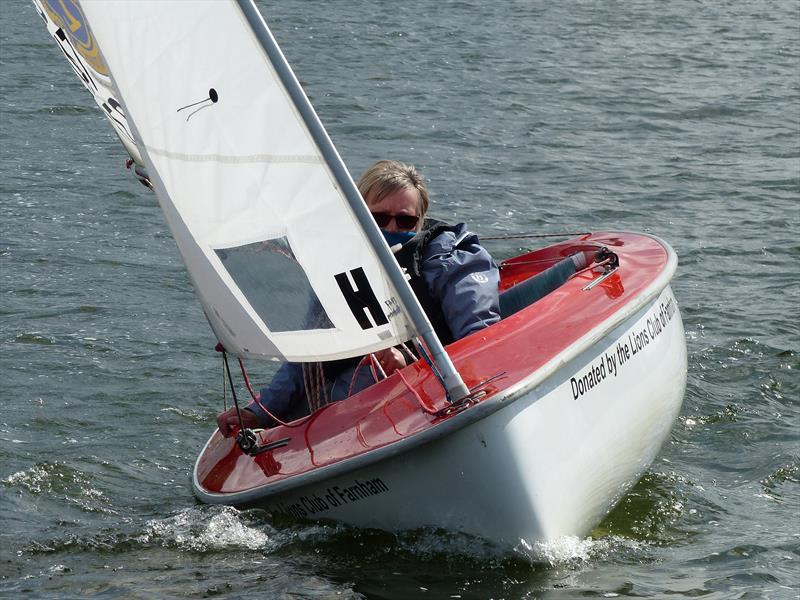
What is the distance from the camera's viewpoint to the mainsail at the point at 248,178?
3.78 meters

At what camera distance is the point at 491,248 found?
8.16 meters

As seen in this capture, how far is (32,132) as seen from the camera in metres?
10.4

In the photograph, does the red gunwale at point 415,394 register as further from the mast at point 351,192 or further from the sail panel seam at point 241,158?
the sail panel seam at point 241,158

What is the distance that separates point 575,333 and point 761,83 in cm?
914

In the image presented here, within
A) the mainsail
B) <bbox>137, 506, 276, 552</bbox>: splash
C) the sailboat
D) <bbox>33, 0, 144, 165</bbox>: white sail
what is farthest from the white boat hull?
<bbox>33, 0, 144, 165</bbox>: white sail

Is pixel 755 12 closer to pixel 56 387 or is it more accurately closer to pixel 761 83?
pixel 761 83

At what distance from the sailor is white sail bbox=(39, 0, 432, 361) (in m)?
0.53

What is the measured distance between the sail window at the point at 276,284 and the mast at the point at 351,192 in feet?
0.91

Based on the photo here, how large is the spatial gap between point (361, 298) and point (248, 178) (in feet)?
1.63

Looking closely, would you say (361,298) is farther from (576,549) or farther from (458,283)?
(576,549)

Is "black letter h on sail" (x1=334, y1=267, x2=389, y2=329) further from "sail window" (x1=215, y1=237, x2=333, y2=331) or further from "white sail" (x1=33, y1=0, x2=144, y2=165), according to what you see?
"white sail" (x1=33, y1=0, x2=144, y2=165)

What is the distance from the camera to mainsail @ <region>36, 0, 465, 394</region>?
378 centimetres

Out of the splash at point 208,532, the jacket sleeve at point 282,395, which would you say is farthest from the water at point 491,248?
the jacket sleeve at point 282,395

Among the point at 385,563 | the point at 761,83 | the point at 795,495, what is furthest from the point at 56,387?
the point at 761,83
